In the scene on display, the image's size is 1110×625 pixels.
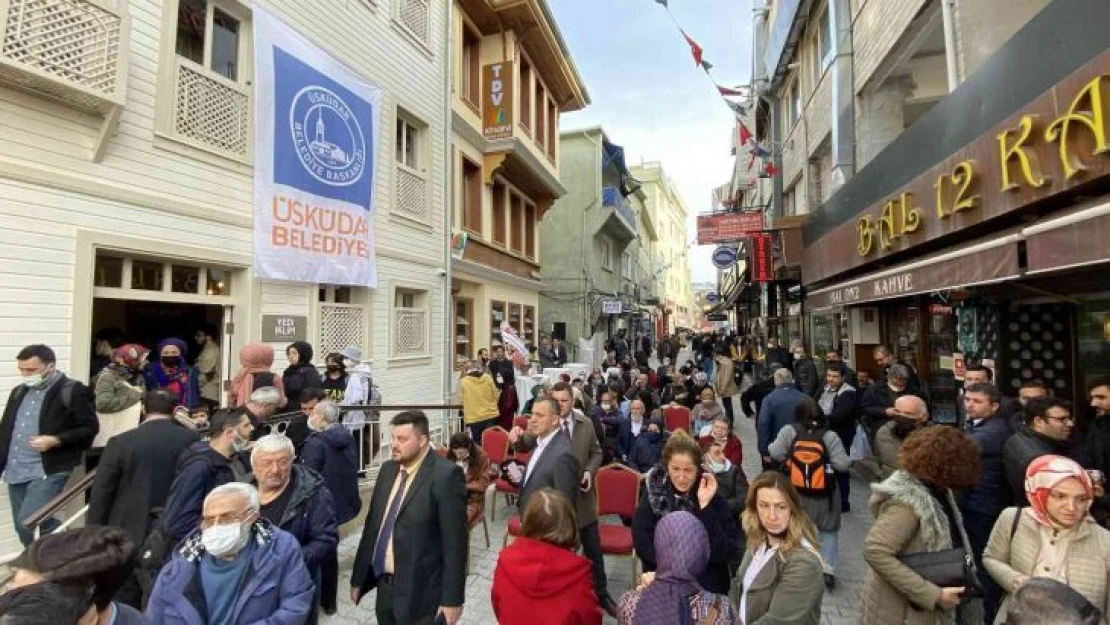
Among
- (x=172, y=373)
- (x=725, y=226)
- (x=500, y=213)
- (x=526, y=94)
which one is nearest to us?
(x=172, y=373)

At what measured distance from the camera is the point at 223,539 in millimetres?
2311

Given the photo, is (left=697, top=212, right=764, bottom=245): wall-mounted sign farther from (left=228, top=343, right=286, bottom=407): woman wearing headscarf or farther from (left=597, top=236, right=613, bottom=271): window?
(left=228, top=343, right=286, bottom=407): woman wearing headscarf

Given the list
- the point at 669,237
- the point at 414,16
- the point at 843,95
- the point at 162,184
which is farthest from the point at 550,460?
the point at 669,237

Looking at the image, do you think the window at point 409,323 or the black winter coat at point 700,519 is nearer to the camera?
the black winter coat at point 700,519

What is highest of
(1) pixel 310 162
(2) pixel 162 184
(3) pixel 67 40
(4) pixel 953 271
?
(3) pixel 67 40

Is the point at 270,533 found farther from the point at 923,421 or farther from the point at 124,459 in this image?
the point at 923,421

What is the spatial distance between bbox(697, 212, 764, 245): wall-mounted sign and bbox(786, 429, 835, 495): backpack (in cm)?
1034

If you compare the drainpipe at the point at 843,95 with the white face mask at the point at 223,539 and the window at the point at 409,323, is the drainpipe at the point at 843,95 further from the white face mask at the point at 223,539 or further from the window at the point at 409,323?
the white face mask at the point at 223,539

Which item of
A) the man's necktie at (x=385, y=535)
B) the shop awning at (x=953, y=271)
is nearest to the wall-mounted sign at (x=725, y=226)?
the shop awning at (x=953, y=271)

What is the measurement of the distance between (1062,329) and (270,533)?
7.90 m

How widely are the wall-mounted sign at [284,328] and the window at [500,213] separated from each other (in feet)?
25.1

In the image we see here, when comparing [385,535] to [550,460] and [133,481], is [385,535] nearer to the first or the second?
[550,460]

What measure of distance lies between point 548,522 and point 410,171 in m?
9.07

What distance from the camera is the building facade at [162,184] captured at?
185 inches
